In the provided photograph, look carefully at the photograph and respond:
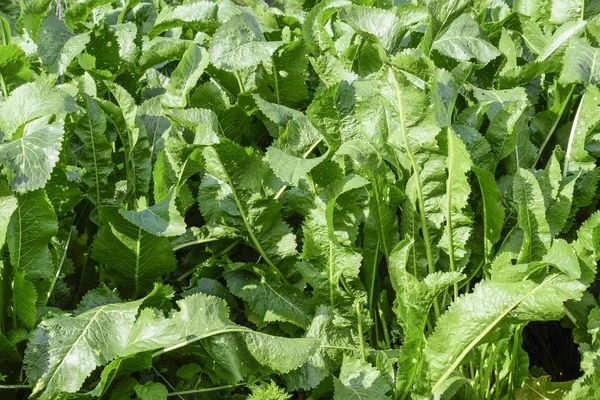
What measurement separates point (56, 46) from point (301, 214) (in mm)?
821

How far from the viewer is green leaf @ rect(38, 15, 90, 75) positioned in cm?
192

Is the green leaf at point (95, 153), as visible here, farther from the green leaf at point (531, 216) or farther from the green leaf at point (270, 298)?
the green leaf at point (531, 216)

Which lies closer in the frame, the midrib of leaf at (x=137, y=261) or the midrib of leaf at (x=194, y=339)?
the midrib of leaf at (x=194, y=339)

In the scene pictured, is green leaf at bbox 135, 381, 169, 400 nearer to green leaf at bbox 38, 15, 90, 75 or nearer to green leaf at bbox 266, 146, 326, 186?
green leaf at bbox 266, 146, 326, 186

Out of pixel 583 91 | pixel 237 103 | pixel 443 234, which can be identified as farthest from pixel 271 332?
pixel 583 91

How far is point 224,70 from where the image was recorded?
198cm

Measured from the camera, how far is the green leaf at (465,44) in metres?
1.89

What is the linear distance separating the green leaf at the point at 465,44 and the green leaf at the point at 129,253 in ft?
2.87

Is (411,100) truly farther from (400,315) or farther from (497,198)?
(400,315)

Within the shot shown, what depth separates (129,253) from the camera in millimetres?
1625

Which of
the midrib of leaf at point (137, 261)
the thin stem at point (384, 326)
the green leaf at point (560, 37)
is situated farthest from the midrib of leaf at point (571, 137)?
the midrib of leaf at point (137, 261)

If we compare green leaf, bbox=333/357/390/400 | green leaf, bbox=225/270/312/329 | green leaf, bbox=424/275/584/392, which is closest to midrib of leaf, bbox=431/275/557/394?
green leaf, bbox=424/275/584/392

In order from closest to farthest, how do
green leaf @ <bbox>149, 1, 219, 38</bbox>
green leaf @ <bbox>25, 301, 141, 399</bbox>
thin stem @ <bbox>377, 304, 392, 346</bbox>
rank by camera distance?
green leaf @ <bbox>25, 301, 141, 399</bbox>
thin stem @ <bbox>377, 304, 392, 346</bbox>
green leaf @ <bbox>149, 1, 219, 38</bbox>

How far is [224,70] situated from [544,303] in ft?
3.39
